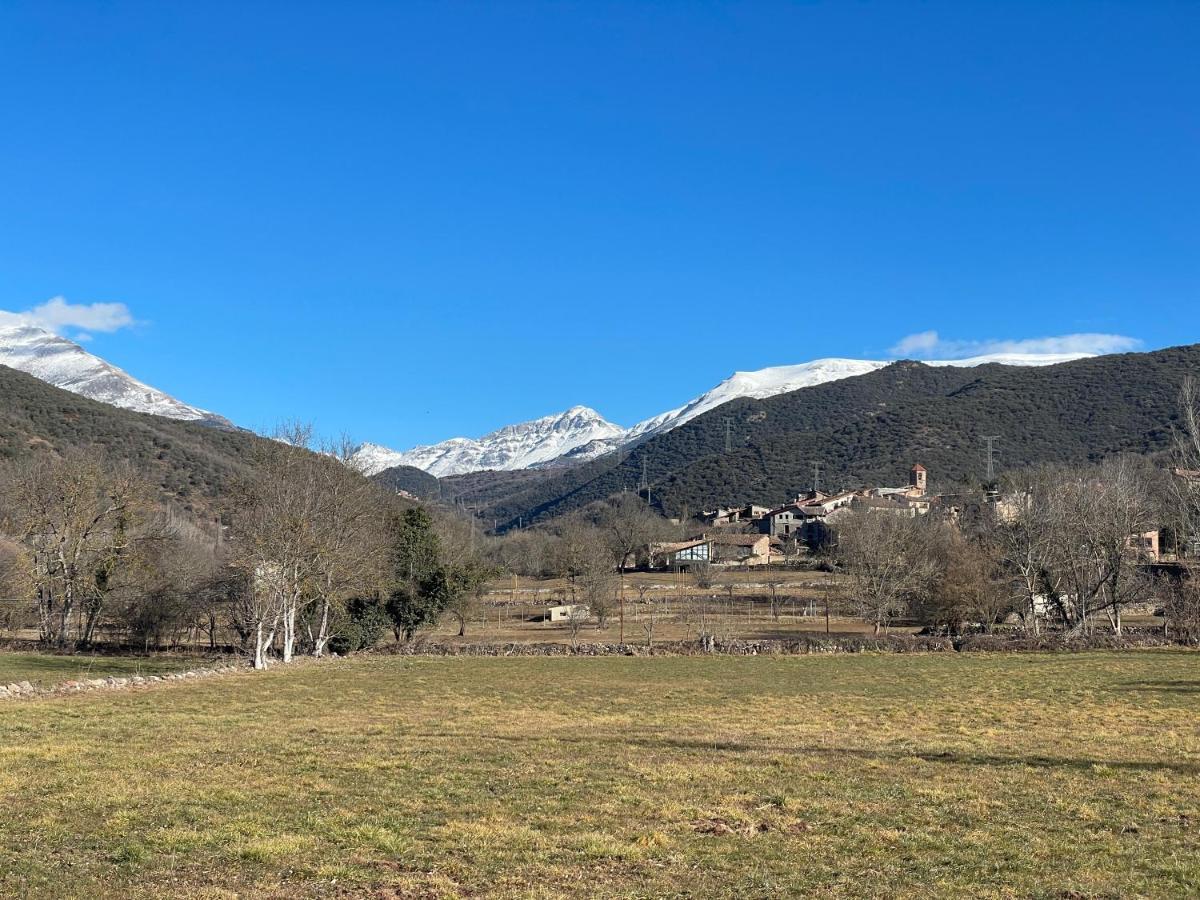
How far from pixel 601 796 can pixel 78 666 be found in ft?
96.2

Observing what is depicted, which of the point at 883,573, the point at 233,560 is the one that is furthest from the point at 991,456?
the point at 233,560

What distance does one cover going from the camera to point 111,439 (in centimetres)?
9300

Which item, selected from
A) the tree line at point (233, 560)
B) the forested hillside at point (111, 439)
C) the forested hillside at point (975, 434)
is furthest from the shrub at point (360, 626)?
the forested hillside at point (975, 434)

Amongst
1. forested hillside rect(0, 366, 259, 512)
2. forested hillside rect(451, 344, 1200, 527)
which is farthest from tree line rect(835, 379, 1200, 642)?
forested hillside rect(451, 344, 1200, 527)

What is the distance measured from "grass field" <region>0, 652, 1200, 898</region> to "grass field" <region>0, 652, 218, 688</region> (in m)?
8.49

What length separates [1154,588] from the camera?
5119 centimetres

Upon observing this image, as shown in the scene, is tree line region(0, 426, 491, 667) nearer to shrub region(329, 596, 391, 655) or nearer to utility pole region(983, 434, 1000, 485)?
shrub region(329, 596, 391, 655)

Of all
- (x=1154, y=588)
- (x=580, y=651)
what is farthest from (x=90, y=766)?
(x=1154, y=588)

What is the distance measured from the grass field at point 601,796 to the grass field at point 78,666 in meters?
8.49

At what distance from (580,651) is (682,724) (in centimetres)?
2179

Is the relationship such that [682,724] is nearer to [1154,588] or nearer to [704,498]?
[1154,588]

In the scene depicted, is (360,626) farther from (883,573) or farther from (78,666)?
(883,573)

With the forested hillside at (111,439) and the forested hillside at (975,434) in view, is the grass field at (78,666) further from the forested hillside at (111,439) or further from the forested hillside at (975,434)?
the forested hillside at (975,434)

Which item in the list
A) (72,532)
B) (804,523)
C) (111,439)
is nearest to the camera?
(72,532)
